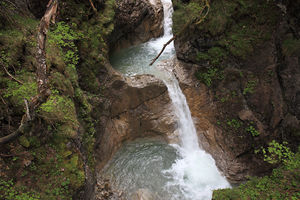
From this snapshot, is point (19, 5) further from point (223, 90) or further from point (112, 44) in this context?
point (223, 90)

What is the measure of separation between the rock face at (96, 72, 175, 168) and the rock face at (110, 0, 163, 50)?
13.6ft

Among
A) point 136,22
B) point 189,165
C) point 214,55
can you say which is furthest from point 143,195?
point 136,22

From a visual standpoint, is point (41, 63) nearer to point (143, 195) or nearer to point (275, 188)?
point (143, 195)

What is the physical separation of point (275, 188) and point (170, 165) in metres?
3.42

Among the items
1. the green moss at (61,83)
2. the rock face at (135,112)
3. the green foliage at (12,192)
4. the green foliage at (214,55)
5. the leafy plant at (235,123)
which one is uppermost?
the green moss at (61,83)

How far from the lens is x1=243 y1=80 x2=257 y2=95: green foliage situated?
6570 millimetres

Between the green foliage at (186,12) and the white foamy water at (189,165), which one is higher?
the green foliage at (186,12)

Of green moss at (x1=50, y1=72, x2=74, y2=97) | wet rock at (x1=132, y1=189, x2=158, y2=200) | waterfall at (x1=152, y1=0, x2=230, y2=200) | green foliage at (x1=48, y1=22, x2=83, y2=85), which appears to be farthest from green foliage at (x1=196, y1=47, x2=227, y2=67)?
wet rock at (x1=132, y1=189, x2=158, y2=200)

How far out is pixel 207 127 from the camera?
24.9ft

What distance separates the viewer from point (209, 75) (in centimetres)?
739

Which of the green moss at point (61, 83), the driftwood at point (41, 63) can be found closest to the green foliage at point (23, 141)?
the driftwood at point (41, 63)

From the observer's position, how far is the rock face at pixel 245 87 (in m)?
6.12

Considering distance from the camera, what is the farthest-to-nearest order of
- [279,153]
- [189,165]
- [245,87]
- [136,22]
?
[136,22] → [189,165] → [245,87] → [279,153]

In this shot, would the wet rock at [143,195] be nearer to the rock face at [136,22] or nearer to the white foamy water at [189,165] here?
the white foamy water at [189,165]
